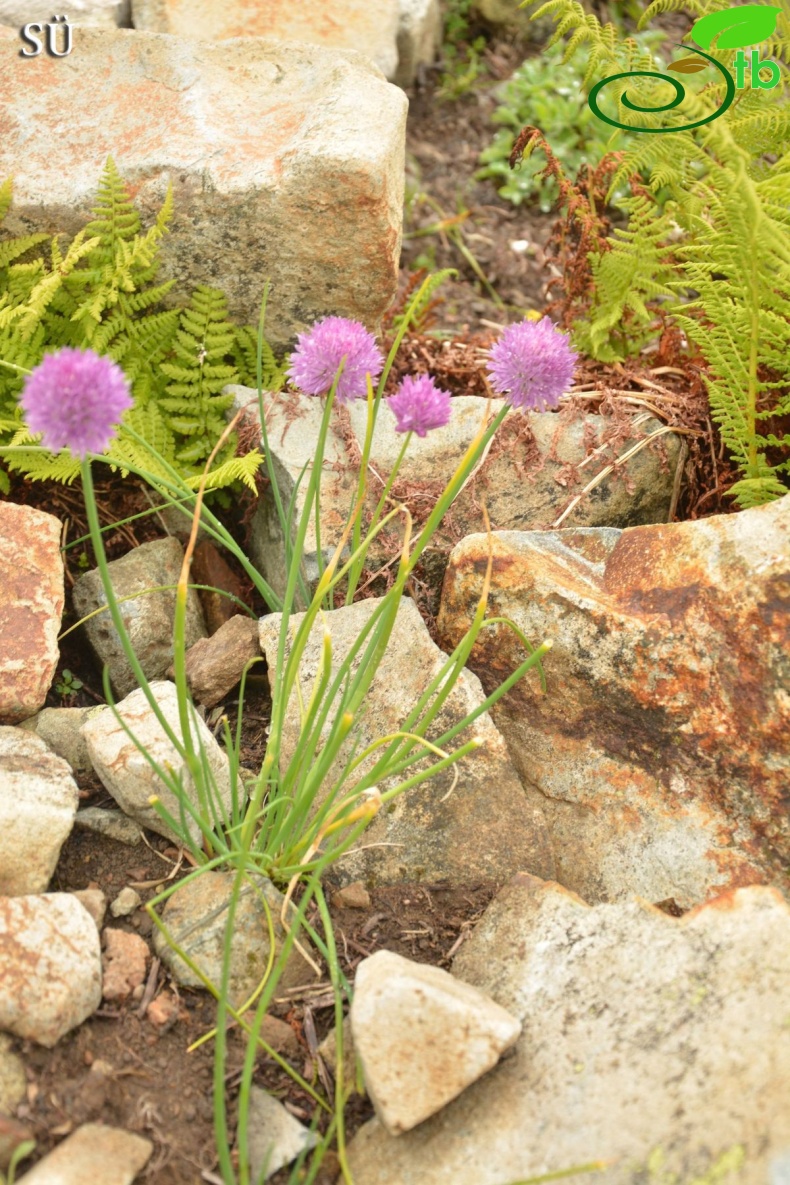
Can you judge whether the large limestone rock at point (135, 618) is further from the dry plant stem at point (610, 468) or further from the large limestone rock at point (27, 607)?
the dry plant stem at point (610, 468)

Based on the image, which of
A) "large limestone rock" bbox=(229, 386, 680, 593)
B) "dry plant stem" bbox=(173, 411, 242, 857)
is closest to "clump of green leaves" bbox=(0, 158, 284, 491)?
"large limestone rock" bbox=(229, 386, 680, 593)

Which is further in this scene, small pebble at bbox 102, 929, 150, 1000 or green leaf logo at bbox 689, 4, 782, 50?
green leaf logo at bbox 689, 4, 782, 50

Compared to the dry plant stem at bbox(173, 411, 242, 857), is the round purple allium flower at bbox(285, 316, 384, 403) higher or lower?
higher

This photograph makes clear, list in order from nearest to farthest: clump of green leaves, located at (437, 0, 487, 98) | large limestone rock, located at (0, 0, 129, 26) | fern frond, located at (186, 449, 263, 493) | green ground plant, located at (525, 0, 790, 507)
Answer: green ground plant, located at (525, 0, 790, 507) < fern frond, located at (186, 449, 263, 493) < large limestone rock, located at (0, 0, 129, 26) < clump of green leaves, located at (437, 0, 487, 98)

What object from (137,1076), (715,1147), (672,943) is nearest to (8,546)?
(137,1076)

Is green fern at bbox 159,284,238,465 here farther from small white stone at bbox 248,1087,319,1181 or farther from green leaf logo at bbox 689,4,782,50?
small white stone at bbox 248,1087,319,1181

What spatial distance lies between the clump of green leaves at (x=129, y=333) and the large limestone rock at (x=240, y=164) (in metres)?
0.10

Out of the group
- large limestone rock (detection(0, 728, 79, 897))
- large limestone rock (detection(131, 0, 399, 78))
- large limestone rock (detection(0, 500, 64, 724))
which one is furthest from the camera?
large limestone rock (detection(131, 0, 399, 78))

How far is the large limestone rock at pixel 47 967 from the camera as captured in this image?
1.73 meters

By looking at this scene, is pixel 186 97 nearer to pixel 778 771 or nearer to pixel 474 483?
pixel 474 483

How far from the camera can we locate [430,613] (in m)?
2.76

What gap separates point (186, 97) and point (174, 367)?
980mm

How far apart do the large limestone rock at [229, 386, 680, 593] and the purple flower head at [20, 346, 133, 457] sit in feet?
4.34

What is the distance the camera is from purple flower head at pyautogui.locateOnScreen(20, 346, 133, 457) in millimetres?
1512
